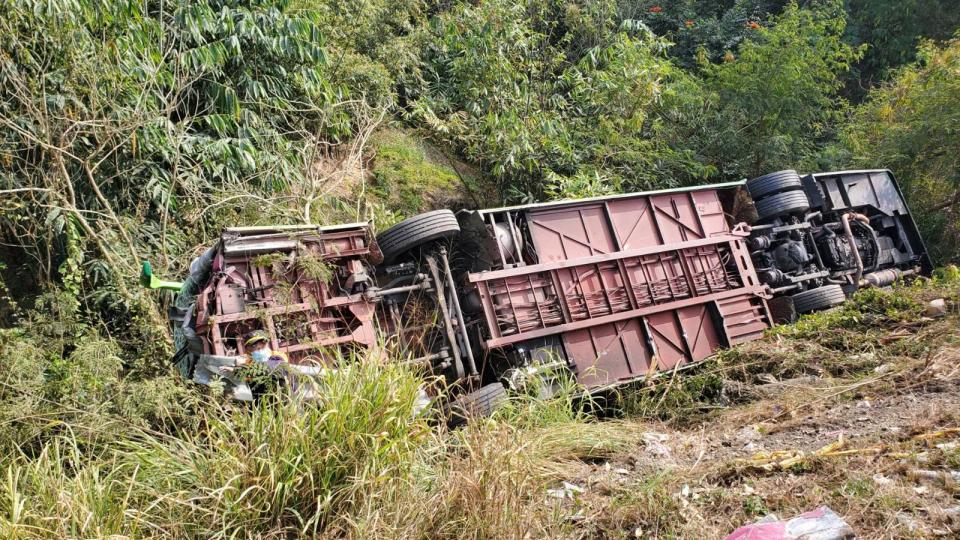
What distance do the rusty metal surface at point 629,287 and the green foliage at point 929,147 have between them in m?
5.68

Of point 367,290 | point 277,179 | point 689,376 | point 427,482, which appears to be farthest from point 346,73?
point 427,482

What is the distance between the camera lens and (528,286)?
6551 millimetres

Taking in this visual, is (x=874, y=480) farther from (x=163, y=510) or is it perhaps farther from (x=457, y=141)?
(x=457, y=141)

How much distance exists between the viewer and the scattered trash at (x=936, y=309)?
6.67 meters

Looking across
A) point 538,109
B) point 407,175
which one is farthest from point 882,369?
point 407,175

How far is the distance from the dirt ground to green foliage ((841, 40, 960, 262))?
7.48m

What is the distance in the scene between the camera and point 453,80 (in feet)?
38.1

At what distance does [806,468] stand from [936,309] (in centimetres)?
410

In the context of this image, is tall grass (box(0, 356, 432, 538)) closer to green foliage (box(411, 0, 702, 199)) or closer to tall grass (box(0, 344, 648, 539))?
tall grass (box(0, 344, 648, 539))

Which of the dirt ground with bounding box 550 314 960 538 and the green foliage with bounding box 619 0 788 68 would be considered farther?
the green foliage with bounding box 619 0 788 68

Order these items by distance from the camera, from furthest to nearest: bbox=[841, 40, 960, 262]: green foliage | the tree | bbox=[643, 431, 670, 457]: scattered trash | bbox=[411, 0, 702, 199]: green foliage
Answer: bbox=[841, 40, 960, 262]: green foliage < bbox=[411, 0, 702, 199]: green foliage < the tree < bbox=[643, 431, 670, 457]: scattered trash

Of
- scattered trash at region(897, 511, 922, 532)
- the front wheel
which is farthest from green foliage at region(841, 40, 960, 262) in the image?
scattered trash at region(897, 511, 922, 532)

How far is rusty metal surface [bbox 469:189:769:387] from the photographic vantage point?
6484 mm

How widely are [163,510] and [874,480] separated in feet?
12.0
